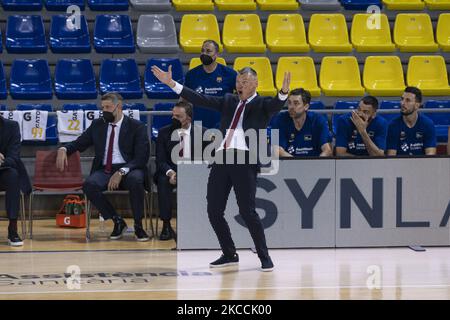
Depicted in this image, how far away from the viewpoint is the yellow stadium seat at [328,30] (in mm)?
14312

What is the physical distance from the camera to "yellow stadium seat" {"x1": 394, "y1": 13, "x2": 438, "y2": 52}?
573 inches

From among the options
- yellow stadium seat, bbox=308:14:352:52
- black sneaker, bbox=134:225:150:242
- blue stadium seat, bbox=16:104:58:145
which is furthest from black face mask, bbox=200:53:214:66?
yellow stadium seat, bbox=308:14:352:52

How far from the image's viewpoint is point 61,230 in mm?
11680

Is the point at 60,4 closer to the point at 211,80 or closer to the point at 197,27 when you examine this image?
the point at 197,27

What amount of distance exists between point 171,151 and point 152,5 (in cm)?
393

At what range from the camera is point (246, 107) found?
9047 mm

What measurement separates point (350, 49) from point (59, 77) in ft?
14.0

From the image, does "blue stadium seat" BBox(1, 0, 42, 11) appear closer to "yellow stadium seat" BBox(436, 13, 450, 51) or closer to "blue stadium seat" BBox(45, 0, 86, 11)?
"blue stadium seat" BBox(45, 0, 86, 11)

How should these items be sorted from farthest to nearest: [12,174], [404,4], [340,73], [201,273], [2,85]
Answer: [404,4] → [340,73] → [2,85] → [12,174] → [201,273]

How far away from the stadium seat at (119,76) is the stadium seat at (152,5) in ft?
4.33

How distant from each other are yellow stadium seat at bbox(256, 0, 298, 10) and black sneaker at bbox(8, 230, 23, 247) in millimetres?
5931

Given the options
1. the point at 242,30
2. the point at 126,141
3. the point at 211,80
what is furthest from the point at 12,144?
the point at 242,30
